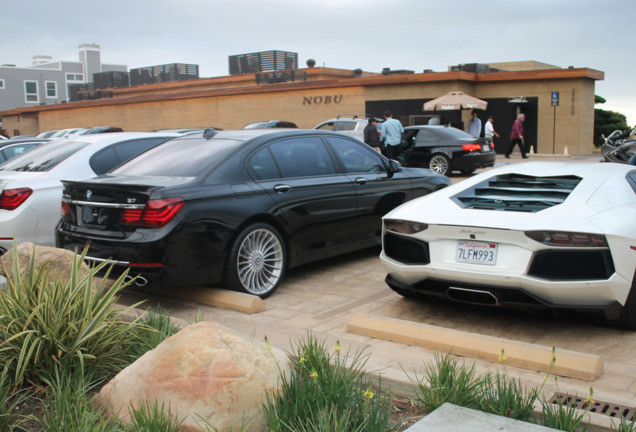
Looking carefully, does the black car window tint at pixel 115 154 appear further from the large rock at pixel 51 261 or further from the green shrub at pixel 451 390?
the green shrub at pixel 451 390

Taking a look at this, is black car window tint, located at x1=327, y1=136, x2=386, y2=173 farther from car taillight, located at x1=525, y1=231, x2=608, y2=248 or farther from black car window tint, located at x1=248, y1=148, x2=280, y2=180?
car taillight, located at x1=525, y1=231, x2=608, y2=248

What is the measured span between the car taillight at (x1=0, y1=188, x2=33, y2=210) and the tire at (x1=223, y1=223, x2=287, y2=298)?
2.78 meters

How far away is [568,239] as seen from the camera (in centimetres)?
472

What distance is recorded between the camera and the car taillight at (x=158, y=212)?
568cm

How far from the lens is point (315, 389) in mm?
3305

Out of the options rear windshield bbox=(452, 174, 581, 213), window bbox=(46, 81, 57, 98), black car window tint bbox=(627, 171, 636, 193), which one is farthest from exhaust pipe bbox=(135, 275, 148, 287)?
window bbox=(46, 81, 57, 98)

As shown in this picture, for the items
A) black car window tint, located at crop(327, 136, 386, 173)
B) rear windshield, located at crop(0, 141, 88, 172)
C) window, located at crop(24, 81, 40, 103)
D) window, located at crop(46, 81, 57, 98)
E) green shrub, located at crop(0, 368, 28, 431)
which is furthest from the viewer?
window, located at crop(46, 81, 57, 98)

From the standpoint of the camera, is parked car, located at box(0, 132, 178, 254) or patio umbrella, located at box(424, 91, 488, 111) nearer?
parked car, located at box(0, 132, 178, 254)

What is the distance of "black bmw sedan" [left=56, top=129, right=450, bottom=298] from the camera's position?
18.8ft

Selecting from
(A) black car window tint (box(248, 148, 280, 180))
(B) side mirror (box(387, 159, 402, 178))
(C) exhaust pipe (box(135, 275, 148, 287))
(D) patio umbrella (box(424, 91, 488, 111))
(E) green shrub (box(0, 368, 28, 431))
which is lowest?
(E) green shrub (box(0, 368, 28, 431))

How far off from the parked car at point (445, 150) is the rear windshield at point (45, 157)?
11687mm

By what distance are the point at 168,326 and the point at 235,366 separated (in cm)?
135

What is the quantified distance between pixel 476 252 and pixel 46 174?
5123mm

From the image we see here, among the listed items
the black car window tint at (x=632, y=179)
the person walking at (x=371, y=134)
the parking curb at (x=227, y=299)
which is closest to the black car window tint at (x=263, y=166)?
the parking curb at (x=227, y=299)
